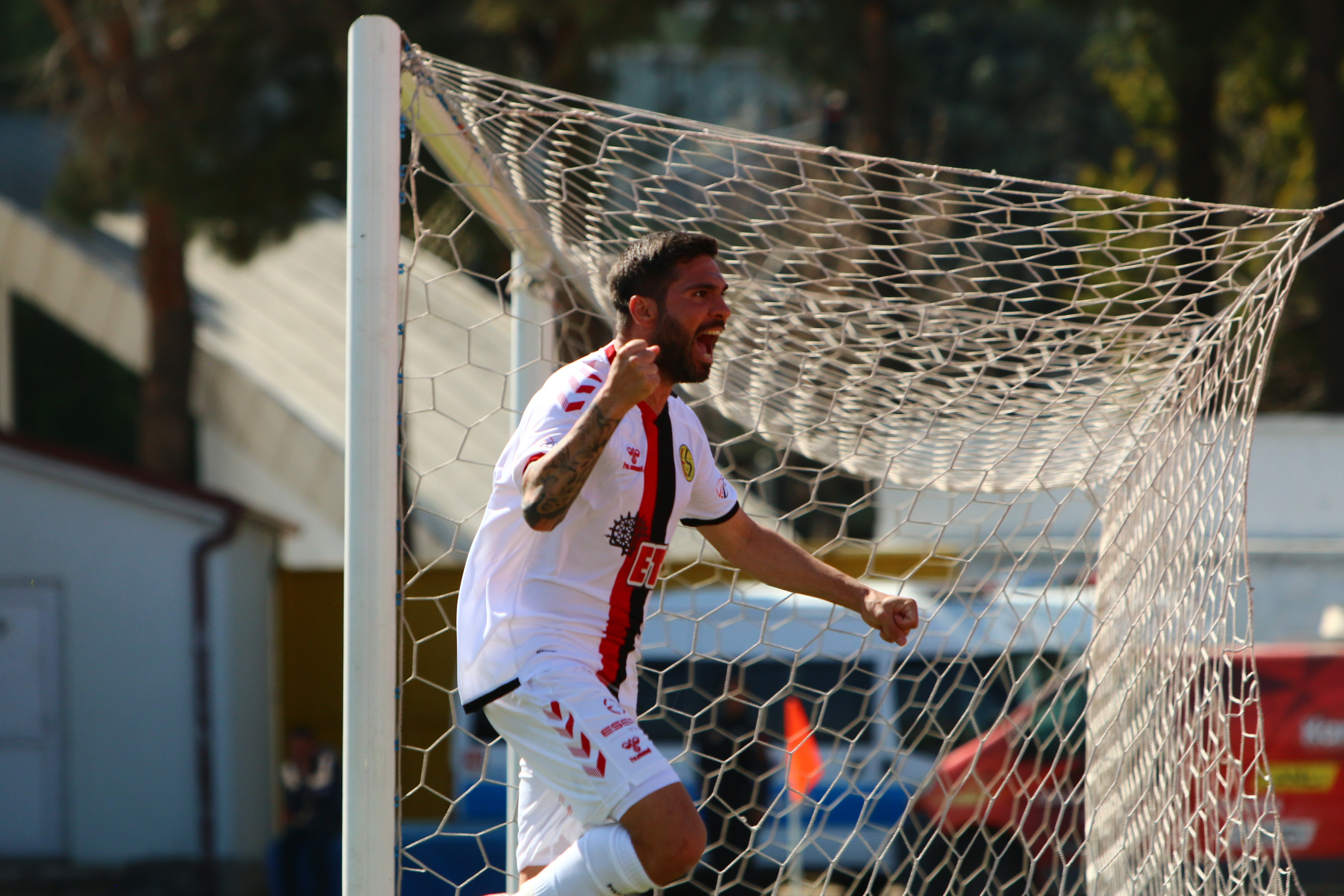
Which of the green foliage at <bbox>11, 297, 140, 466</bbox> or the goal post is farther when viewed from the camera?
the green foliage at <bbox>11, 297, 140, 466</bbox>

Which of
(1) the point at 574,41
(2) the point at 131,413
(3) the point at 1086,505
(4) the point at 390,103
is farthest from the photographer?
(2) the point at 131,413

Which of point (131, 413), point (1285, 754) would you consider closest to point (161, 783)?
point (1285, 754)

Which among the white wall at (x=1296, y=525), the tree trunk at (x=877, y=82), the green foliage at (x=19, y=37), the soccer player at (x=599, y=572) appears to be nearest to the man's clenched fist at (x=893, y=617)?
the soccer player at (x=599, y=572)

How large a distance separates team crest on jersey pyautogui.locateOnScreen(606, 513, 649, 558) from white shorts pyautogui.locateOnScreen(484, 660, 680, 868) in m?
0.24

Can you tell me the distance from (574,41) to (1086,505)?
5.60 metres

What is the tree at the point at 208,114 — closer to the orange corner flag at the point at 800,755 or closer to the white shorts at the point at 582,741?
the orange corner flag at the point at 800,755

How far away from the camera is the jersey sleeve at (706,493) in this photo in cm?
279

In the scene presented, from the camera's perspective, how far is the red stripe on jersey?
8.33ft

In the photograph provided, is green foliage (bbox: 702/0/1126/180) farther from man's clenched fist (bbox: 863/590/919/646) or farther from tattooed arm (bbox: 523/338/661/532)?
tattooed arm (bbox: 523/338/661/532)

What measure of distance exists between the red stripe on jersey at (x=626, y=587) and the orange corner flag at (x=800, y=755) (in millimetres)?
1304

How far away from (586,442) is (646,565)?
43 cm

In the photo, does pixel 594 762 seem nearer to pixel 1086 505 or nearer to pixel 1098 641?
pixel 1098 641

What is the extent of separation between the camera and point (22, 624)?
9383 mm

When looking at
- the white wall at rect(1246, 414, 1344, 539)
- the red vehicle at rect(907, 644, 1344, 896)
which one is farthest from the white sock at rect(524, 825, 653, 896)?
the white wall at rect(1246, 414, 1344, 539)
